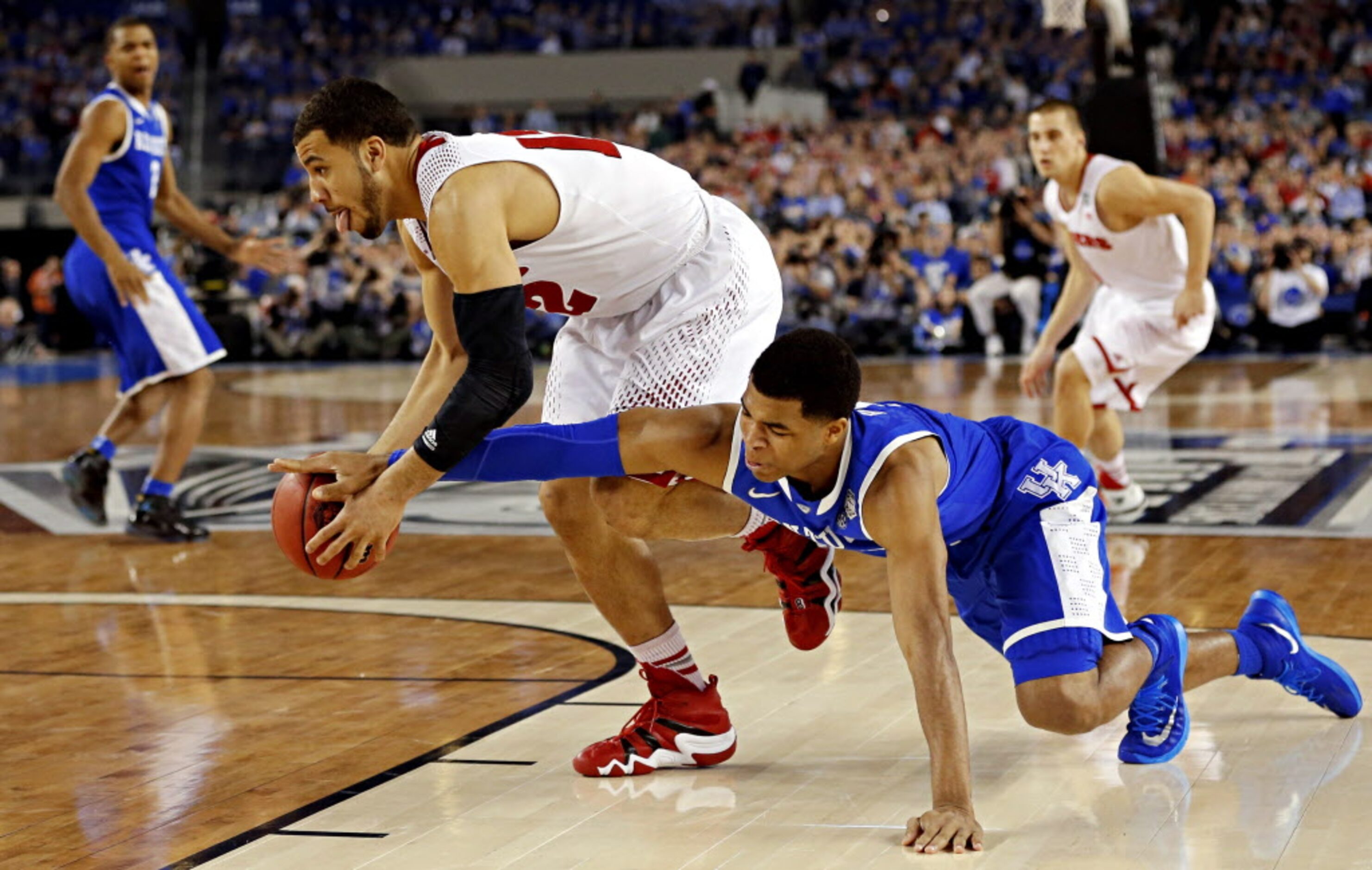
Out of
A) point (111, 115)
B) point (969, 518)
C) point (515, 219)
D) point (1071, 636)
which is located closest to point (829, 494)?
point (969, 518)

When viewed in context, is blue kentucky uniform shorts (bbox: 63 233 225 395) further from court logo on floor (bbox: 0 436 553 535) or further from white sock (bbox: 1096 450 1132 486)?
white sock (bbox: 1096 450 1132 486)

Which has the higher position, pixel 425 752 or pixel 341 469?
pixel 341 469

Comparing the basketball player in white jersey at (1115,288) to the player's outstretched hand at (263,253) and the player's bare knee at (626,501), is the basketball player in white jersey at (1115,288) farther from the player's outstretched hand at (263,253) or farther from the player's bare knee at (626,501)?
the player's bare knee at (626,501)

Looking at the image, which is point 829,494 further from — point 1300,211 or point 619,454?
point 1300,211

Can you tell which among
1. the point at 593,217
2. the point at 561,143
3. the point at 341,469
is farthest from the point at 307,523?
the point at 561,143

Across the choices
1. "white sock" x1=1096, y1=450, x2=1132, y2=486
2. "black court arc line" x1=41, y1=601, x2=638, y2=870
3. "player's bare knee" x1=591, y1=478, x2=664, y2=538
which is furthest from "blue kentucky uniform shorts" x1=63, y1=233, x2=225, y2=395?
"player's bare knee" x1=591, y1=478, x2=664, y2=538

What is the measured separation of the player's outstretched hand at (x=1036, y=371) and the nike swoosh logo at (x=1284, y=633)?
10.7 feet

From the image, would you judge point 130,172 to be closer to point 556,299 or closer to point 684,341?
point 556,299

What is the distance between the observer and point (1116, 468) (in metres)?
7.32

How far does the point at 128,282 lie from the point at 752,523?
414 centimetres

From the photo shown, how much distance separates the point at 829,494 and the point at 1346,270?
551 inches

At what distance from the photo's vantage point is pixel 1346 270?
16016 millimetres

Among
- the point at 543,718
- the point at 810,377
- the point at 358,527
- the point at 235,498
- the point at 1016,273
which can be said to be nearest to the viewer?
the point at 810,377

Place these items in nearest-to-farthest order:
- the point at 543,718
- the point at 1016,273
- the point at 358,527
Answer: the point at 358,527, the point at 543,718, the point at 1016,273
